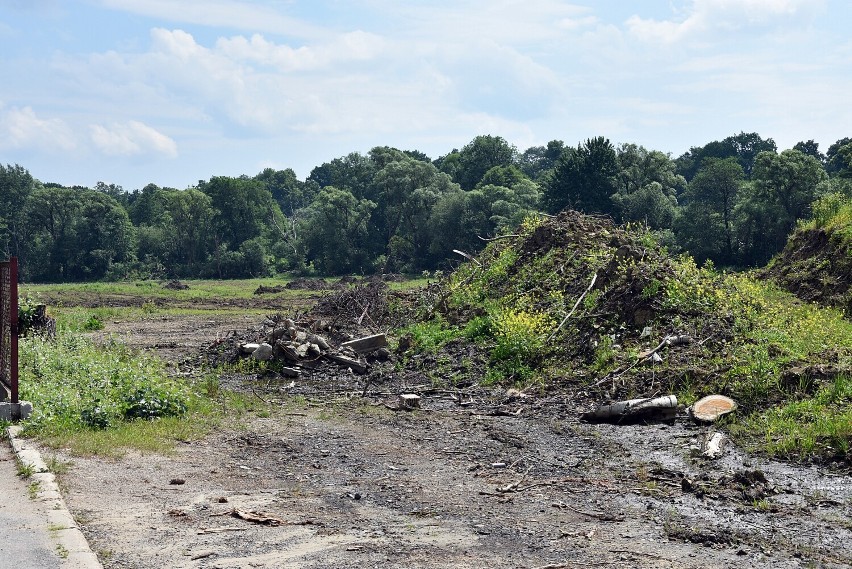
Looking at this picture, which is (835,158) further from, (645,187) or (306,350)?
(306,350)

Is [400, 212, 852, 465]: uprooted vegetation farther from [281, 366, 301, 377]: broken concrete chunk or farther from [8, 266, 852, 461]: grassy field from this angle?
[281, 366, 301, 377]: broken concrete chunk

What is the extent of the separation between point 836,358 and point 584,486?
5402 millimetres

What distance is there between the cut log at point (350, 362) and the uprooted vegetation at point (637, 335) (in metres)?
0.90

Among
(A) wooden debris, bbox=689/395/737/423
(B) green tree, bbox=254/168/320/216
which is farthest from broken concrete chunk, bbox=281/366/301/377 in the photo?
(B) green tree, bbox=254/168/320/216

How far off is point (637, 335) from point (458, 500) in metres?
7.58

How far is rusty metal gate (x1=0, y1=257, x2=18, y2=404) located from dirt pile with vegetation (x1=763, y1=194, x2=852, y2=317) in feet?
48.1

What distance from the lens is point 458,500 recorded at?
298 inches

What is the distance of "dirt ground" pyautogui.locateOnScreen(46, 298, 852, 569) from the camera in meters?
6.03

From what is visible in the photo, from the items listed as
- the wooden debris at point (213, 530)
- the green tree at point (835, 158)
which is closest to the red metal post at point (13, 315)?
the wooden debris at point (213, 530)

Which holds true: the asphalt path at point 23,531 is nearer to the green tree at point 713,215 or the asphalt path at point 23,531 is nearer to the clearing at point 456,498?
the clearing at point 456,498

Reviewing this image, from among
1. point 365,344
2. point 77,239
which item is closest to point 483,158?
point 77,239

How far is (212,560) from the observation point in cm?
581

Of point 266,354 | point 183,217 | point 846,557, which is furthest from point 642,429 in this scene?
point 183,217

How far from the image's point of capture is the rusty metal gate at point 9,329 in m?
9.67
